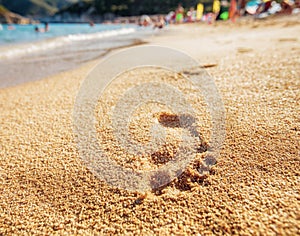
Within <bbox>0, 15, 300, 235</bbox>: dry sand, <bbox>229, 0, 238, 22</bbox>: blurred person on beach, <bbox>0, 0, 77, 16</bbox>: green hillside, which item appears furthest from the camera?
<bbox>0, 0, 77, 16</bbox>: green hillside

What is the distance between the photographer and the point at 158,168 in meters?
1.18

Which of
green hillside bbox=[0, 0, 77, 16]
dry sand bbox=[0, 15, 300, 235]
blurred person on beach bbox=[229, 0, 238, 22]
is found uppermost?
green hillside bbox=[0, 0, 77, 16]

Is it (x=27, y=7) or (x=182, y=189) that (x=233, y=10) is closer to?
(x=182, y=189)

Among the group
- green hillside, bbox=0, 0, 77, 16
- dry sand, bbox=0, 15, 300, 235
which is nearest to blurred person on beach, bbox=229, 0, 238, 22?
dry sand, bbox=0, 15, 300, 235

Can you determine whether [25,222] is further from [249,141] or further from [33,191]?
[249,141]

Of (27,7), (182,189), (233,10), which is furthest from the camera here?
(27,7)

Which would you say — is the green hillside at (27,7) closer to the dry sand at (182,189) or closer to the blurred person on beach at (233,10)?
the blurred person on beach at (233,10)

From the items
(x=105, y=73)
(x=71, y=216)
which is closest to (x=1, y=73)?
(x=105, y=73)

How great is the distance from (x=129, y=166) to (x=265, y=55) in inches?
113

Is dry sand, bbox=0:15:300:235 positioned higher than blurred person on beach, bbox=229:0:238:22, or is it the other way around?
blurred person on beach, bbox=229:0:238:22

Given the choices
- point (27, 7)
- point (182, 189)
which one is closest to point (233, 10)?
point (182, 189)

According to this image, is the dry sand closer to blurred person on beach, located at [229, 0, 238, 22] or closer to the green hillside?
blurred person on beach, located at [229, 0, 238, 22]

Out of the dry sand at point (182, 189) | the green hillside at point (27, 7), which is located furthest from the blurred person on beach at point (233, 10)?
the green hillside at point (27, 7)

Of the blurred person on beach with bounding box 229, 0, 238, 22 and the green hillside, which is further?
the green hillside
